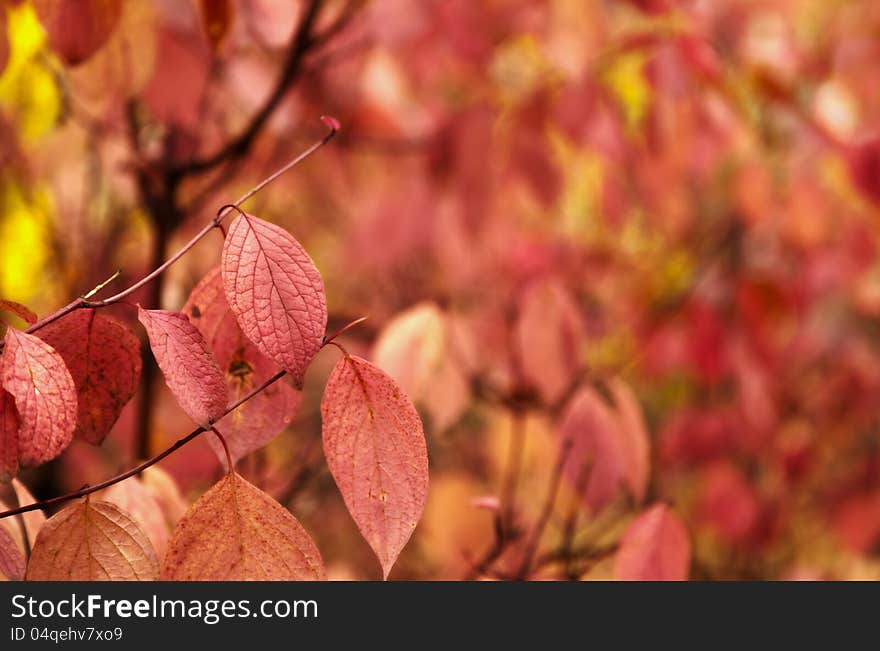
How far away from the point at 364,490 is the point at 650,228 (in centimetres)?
194

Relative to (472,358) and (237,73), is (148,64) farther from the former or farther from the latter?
(472,358)

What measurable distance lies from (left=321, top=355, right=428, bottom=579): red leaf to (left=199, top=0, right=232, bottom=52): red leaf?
1.15 ft

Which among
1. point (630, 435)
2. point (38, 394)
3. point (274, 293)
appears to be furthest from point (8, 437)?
point (630, 435)

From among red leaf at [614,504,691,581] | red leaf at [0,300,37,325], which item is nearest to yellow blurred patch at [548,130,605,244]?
red leaf at [614,504,691,581]

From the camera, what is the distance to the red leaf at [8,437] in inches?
18.5

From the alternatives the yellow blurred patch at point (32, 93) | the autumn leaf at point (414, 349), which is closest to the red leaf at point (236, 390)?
the autumn leaf at point (414, 349)

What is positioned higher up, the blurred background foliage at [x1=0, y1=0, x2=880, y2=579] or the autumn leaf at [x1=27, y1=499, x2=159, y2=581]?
the blurred background foliage at [x1=0, y1=0, x2=880, y2=579]

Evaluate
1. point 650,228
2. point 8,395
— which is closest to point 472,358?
point 8,395

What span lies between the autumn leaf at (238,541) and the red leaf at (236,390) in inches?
1.7

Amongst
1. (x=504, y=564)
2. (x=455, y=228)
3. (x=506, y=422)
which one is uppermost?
(x=455, y=228)

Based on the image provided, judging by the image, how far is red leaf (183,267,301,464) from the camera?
0.53 m

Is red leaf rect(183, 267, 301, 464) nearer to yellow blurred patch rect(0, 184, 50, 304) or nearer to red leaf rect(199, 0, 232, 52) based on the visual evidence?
red leaf rect(199, 0, 232, 52)

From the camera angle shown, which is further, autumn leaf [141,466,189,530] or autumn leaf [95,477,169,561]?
autumn leaf [141,466,189,530]

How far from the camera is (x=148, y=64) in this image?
0.95 metres
